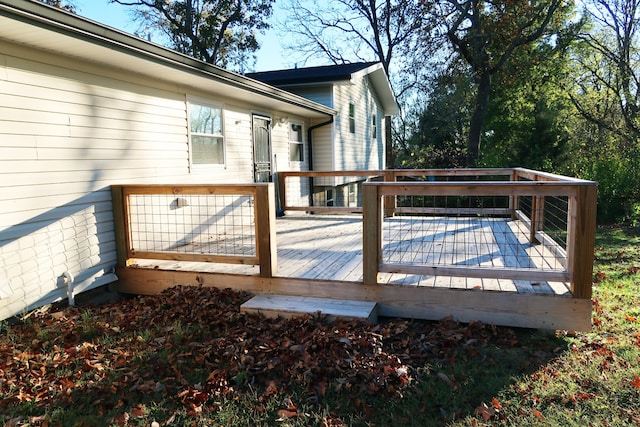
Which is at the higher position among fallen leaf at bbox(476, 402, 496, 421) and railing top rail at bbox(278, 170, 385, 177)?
railing top rail at bbox(278, 170, 385, 177)

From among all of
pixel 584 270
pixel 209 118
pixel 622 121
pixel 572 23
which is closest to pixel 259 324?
pixel 584 270

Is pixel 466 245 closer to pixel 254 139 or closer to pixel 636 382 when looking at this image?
pixel 636 382

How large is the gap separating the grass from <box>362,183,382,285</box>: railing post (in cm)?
61

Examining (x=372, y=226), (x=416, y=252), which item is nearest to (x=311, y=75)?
(x=416, y=252)

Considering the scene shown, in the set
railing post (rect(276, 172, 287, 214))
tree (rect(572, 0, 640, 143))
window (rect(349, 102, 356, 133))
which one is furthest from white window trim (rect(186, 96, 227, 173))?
tree (rect(572, 0, 640, 143))

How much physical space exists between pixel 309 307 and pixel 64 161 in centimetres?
284

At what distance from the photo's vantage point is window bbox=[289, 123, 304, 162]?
1083cm

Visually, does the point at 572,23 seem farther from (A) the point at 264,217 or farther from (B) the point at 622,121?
(A) the point at 264,217

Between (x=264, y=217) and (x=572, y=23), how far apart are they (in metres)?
22.1

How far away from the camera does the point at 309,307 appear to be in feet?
13.7

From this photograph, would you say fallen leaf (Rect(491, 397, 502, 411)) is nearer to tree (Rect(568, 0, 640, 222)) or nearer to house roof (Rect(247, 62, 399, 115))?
house roof (Rect(247, 62, 399, 115))

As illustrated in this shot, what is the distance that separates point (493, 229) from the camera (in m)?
7.01

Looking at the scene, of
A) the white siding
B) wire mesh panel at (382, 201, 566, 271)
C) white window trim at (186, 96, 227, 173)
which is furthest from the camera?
the white siding

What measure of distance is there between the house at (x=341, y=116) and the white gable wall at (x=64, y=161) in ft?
21.1
